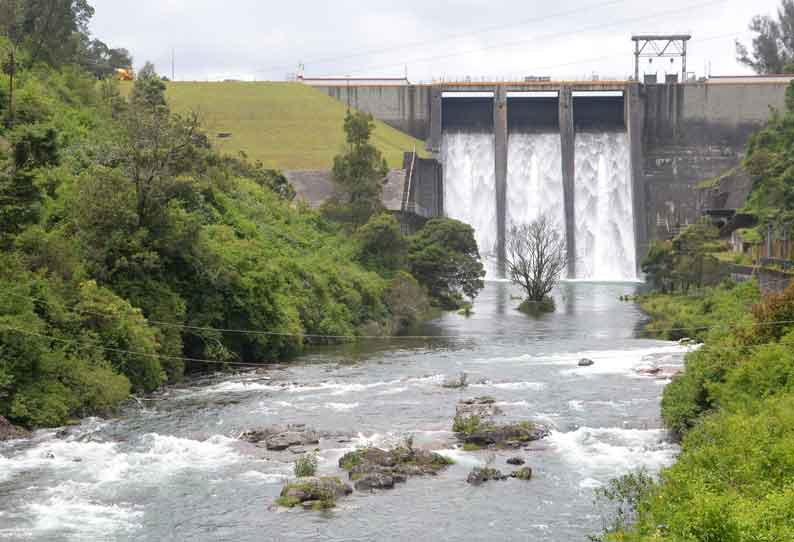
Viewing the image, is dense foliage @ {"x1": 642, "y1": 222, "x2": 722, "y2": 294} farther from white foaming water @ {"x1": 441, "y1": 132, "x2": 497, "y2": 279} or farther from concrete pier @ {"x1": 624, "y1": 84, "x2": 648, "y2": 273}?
white foaming water @ {"x1": 441, "y1": 132, "x2": 497, "y2": 279}

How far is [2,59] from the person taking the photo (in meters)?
47.5

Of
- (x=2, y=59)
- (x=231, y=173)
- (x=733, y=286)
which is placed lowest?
(x=733, y=286)

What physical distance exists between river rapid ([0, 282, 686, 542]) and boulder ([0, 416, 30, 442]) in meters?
0.40

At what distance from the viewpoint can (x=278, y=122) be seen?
288 ft

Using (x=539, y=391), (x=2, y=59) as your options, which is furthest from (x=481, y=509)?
(x=2, y=59)

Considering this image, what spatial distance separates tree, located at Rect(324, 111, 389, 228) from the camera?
6119 centimetres

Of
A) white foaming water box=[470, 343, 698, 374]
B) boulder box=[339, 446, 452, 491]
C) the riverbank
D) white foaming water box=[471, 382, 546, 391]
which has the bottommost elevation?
boulder box=[339, 446, 452, 491]

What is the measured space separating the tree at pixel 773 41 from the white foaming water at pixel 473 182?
39.0 meters

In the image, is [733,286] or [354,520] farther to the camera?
[733,286]

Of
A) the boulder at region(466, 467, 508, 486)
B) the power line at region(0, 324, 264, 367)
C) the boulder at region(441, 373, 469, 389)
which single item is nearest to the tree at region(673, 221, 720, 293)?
the boulder at region(441, 373, 469, 389)

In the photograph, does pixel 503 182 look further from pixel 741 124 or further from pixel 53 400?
pixel 53 400

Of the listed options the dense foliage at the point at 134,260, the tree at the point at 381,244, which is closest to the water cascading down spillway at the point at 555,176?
the tree at the point at 381,244

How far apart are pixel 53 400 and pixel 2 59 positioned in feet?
82.4

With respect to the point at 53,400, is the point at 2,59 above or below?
above
